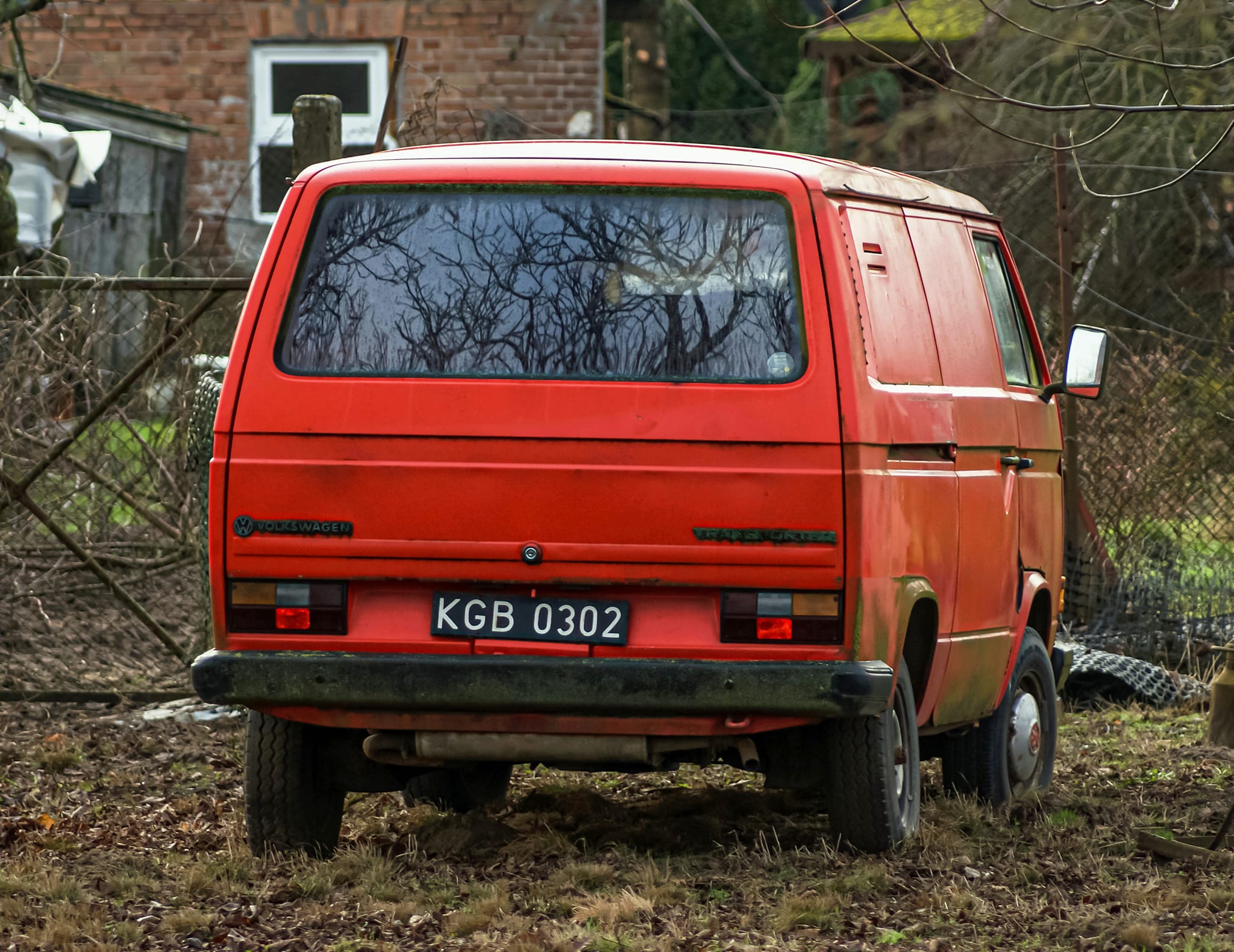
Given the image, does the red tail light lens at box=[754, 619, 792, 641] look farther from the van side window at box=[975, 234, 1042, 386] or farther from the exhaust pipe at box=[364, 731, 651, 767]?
the van side window at box=[975, 234, 1042, 386]

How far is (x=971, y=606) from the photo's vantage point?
20.1ft

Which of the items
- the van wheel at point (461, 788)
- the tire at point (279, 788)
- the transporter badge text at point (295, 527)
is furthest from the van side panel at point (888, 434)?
the tire at point (279, 788)

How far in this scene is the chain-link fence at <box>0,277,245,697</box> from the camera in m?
8.38

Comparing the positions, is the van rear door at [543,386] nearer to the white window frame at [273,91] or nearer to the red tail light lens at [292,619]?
the red tail light lens at [292,619]

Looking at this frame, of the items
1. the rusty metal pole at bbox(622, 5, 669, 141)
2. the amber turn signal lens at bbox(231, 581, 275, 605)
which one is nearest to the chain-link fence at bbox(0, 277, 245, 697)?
the amber turn signal lens at bbox(231, 581, 275, 605)

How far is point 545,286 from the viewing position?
5250 millimetres

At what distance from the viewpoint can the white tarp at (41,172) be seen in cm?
1442

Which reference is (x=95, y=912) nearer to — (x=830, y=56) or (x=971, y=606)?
(x=971, y=606)

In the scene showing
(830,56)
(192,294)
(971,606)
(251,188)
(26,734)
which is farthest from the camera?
(830,56)

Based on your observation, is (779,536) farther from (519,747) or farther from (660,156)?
(660,156)

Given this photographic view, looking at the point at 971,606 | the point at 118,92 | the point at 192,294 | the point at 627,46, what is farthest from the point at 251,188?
the point at 971,606

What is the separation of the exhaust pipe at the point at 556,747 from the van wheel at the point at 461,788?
1047 millimetres

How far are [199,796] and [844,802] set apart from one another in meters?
2.57

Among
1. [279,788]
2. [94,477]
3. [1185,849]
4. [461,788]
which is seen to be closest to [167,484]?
[94,477]
